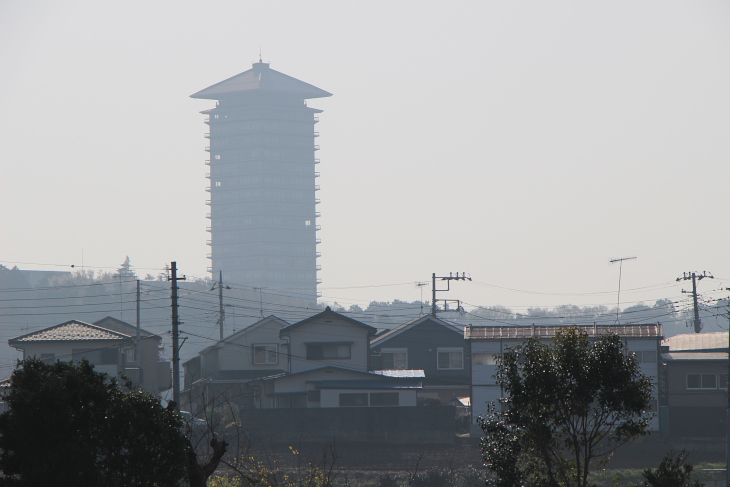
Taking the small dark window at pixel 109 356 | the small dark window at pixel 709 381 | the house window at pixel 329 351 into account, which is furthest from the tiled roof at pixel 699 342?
the small dark window at pixel 109 356

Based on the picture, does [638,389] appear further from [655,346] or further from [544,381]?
[655,346]

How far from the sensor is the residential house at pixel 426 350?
53688 millimetres

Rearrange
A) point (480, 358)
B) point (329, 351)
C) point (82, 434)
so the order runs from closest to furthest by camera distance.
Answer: point (82, 434) → point (480, 358) → point (329, 351)

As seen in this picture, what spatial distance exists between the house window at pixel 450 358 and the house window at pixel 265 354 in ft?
37.1

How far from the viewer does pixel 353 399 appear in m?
42.1

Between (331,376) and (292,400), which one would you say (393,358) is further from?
(292,400)

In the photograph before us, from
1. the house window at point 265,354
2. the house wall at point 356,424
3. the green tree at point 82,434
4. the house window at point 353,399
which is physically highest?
the green tree at point 82,434

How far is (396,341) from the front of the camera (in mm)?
54594

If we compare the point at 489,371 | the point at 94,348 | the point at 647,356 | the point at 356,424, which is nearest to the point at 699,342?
the point at 647,356

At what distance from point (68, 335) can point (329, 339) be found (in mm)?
14871

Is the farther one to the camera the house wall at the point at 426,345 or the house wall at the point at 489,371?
the house wall at the point at 426,345

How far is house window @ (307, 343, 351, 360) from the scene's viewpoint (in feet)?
156

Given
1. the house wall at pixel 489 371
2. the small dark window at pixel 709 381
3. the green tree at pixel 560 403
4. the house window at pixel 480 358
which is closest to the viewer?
the green tree at pixel 560 403

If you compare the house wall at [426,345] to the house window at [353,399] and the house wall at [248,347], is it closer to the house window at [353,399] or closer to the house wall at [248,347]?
the house wall at [248,347]
